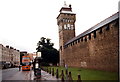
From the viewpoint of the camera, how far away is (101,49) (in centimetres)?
2494

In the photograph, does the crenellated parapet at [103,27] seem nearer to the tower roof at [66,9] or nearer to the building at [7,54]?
the tower roof at [66,9]

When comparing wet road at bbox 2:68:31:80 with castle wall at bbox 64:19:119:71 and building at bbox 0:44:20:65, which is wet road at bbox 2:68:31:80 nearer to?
castle wall at bbox 64:19:119:71

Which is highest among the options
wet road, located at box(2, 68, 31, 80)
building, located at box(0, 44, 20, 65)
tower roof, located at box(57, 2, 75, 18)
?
tower roof, located at box(57, 2, 75, 18)

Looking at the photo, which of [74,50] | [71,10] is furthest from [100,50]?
[71,10]

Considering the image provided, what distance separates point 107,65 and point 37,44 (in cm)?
6092

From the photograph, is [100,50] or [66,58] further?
[66,58]

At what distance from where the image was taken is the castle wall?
21.0 m

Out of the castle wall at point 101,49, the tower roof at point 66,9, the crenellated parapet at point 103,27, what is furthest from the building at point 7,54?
the crenellated parapet at point 103,27

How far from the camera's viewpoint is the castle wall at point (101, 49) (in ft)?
68.9

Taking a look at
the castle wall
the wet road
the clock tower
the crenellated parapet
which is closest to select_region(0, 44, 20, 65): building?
the clock tower

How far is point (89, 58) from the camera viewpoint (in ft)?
98.6

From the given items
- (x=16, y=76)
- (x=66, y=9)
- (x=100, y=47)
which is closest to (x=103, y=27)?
(x=100, y=47)

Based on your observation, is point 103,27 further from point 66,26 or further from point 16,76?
point 66,26

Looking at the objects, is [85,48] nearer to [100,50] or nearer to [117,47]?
[100,50]
